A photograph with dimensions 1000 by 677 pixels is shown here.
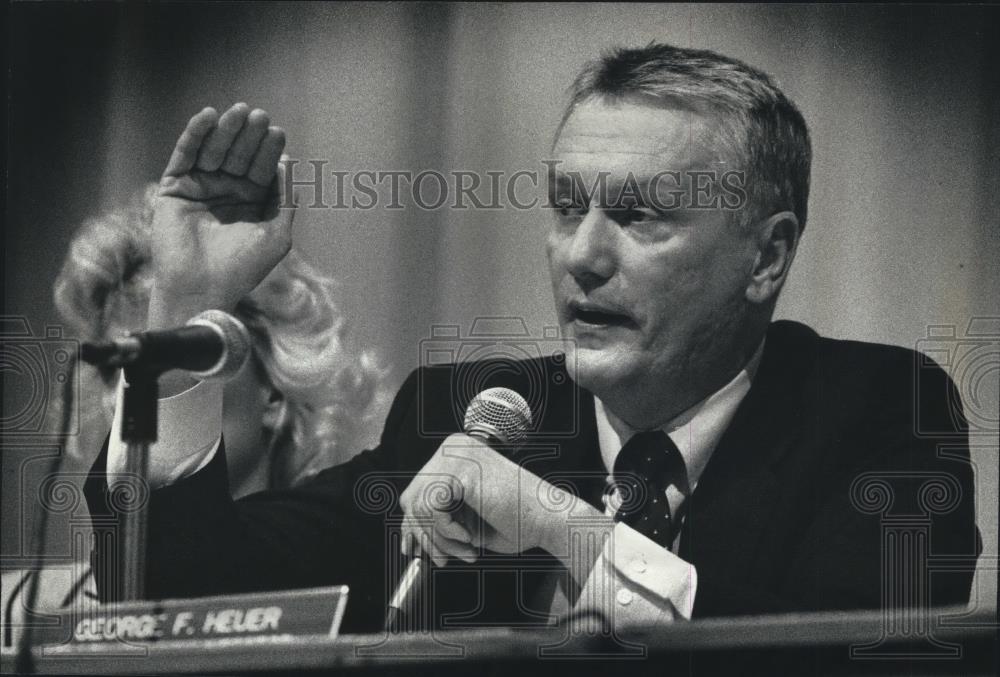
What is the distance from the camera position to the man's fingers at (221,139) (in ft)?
14.9

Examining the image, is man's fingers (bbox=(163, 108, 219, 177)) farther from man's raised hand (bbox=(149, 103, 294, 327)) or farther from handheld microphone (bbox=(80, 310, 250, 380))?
handheld microphone (bbox=(80, 310, 250, 380))

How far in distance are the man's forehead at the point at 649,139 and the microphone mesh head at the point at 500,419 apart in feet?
2.81

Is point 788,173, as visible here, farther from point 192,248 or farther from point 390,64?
point 192,248

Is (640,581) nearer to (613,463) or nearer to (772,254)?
(613,463)

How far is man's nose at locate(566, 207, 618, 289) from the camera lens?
14.4ft

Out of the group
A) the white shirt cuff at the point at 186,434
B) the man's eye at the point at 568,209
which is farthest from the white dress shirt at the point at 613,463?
the man's eye at the point at 568,209

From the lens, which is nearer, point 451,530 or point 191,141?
point 451,530

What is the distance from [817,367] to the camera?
4445 mm

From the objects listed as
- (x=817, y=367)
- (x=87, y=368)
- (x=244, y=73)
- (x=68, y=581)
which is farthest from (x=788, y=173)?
(x=68, y=581)

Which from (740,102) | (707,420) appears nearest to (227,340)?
(707,420)

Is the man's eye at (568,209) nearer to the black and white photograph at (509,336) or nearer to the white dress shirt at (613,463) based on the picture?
the black and white photograph at (509,336)

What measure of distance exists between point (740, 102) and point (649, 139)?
0.34 m

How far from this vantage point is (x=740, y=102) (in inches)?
175

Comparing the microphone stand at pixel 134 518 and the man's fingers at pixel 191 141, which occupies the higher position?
the man's fingers at pixel 191 141
